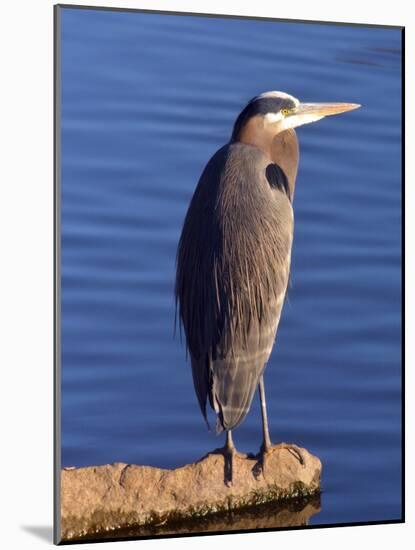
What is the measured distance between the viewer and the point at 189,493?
5324 mm

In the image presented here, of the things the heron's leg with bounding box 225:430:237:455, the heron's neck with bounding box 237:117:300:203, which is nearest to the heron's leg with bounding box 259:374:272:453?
the heron's leg with bounding box 225:430:237:455

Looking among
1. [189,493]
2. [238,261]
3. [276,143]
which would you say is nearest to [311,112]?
[276,143]

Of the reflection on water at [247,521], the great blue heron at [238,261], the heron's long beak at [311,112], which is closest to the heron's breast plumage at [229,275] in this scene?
the great blue heron at [238,261]

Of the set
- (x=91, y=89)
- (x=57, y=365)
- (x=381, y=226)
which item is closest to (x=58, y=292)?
(x=57, y=365)

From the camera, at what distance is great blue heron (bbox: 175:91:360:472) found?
5.36 m

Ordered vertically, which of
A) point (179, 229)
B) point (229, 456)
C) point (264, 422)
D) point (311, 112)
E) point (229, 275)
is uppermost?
point (311, 112)

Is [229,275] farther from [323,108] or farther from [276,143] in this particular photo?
[323,108]

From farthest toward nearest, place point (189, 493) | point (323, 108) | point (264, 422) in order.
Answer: point (323, 108) → point (264, 422) → point (189, 493)

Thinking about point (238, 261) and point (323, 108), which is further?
point (323, 108)

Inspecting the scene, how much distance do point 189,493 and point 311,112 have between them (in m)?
1.38

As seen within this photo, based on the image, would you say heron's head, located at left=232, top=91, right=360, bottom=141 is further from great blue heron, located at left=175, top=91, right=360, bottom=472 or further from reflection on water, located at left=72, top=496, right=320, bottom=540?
reflection on water, located at left=72, top=496, right=320, bottom=540

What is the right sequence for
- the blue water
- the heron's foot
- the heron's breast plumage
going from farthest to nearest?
the heron's foot → the heron's breast plumage → the blue water

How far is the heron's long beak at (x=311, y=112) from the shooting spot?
5496 millimetres

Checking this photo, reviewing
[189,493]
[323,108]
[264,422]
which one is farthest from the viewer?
[323,108]
